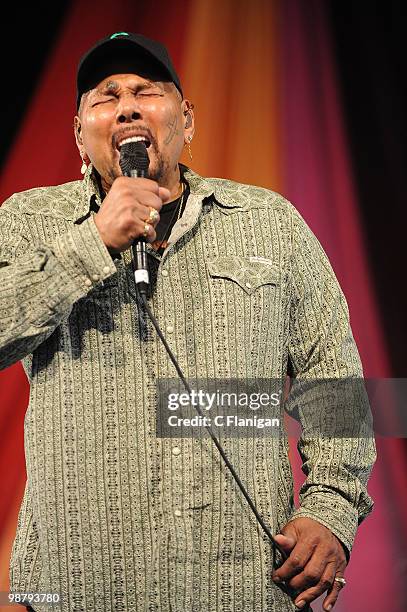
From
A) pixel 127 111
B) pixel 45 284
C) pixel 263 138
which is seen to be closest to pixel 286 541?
pixel 45 284

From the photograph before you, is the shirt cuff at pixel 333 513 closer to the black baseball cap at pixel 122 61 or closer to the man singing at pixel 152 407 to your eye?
the man singing at pixel 152 407

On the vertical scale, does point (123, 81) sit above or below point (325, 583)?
above

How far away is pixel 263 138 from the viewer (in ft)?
8.41

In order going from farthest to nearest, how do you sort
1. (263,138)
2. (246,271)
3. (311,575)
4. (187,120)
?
(263,138) → (187,120) → (246,271) → (311,575)

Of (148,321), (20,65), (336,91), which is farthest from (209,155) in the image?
(148,321)

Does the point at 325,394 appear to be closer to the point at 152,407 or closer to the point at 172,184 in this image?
the point at 152,407

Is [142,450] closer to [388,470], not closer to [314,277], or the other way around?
[314,277]

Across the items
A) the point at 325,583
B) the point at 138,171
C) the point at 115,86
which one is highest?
the point at 115,86

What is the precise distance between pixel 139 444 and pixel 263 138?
3.83ft

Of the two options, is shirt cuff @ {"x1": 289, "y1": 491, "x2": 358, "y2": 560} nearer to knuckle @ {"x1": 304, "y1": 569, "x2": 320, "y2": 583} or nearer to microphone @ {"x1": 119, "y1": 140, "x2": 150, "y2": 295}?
knuckle @ {"x1": 304, "y1": 569, "x2": 320, "y2": 583}

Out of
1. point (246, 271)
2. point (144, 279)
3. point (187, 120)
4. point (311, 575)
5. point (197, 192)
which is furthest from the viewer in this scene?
point (187, 120)

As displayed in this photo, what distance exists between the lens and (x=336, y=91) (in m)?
2.53

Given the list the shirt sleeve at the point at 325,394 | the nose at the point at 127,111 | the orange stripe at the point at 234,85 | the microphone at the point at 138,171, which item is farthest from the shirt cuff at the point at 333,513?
the orange stripe at the point at 234,85

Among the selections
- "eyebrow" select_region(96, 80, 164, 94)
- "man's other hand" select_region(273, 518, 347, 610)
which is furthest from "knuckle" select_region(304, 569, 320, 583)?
"eyebrow" select_region(96, 80, 164, 94)
